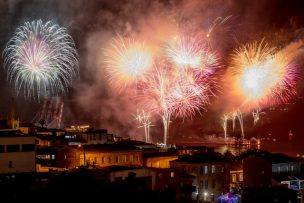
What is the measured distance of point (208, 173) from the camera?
2217cm

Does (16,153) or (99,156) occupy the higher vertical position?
(16,153)

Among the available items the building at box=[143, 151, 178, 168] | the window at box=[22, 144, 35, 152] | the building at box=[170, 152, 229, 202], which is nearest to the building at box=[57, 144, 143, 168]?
the building at box=[143, 151, 178, 168]

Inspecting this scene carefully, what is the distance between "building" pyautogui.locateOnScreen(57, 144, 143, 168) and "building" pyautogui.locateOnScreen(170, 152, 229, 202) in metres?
2.73

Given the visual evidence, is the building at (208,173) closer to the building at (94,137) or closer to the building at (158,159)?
the building at (158,159)

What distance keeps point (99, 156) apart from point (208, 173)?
16.0 ft

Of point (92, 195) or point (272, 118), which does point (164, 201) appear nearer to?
point (92, 195)

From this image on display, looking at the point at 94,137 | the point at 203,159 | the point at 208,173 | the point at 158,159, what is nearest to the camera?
the point at 208,173

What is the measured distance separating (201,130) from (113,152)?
38.8 metres

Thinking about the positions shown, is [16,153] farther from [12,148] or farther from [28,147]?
[28,147]

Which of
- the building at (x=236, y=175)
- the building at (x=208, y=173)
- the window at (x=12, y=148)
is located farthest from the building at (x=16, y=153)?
the building at (x=236, y=175)

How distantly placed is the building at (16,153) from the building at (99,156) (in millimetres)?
3503

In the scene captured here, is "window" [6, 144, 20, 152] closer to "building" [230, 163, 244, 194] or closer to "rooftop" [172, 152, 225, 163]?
"rooftop" [172, 152, 225, 163]

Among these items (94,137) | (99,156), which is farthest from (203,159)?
(94,137)

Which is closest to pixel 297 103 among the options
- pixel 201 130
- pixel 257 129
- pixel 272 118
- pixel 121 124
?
pixel 272 118
